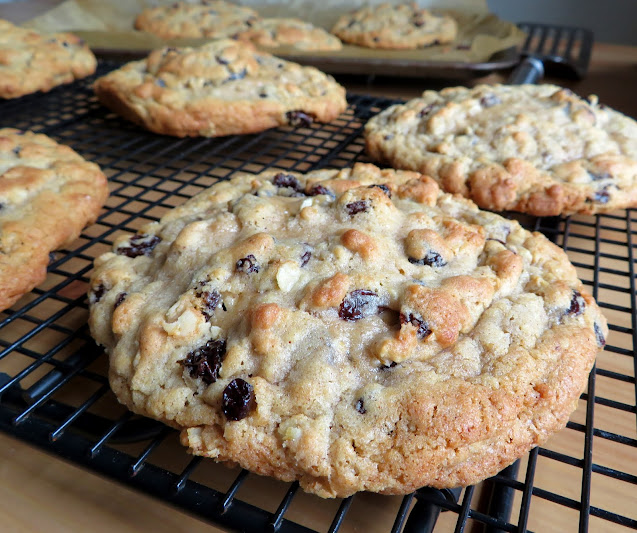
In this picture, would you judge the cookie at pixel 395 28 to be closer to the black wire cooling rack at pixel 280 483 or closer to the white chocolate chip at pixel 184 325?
the black wire cooling rack at pixel 280 483

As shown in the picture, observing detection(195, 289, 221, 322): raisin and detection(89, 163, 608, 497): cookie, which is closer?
detection(89, 163, 608, 497): cookie

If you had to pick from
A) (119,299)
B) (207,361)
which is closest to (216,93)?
(119,299)

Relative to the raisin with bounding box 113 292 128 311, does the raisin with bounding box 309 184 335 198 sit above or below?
above

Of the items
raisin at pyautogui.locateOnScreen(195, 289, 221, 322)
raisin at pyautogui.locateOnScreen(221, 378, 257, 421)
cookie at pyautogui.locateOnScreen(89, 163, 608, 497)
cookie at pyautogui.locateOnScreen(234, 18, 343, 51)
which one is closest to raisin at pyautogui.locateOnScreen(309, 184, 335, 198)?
cookie at pyautogui.locateOnScreen(89, 163, 608, 497)

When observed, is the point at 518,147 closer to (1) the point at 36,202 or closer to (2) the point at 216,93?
(2) the point at 216,93

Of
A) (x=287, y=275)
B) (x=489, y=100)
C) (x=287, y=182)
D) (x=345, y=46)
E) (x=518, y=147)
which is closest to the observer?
(x=287, y=275)

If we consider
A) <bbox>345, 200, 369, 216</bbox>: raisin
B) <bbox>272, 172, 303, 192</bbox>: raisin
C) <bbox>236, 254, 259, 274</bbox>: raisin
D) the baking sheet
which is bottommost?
the baking sheet

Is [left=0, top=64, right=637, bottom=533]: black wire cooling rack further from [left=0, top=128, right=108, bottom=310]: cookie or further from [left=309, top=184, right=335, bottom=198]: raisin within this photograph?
[left=309, top=184, right=335, bottom=198]: raisin
